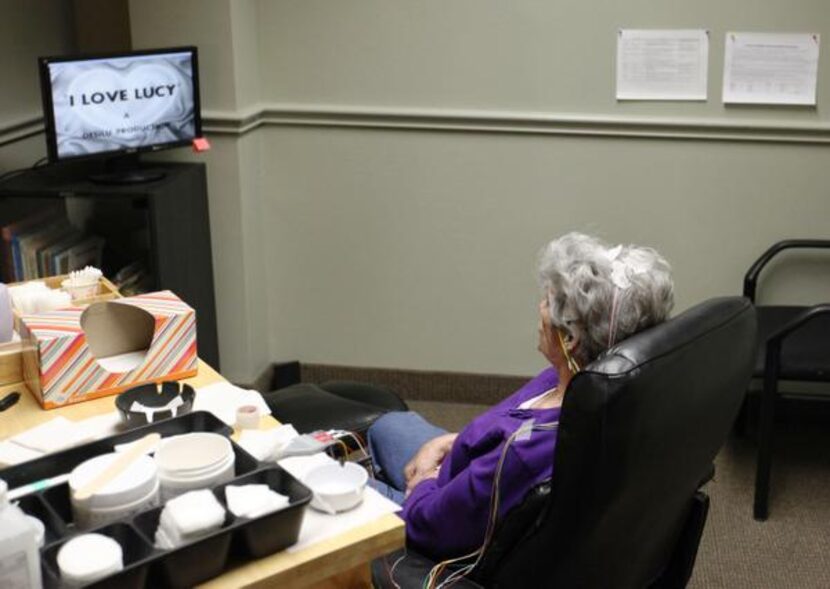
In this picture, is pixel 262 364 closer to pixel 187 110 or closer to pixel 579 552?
pixel 187 110

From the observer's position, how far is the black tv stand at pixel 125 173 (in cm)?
307

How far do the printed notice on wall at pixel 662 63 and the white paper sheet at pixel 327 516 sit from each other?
2.03 metres

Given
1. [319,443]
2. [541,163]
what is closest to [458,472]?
[319,443]

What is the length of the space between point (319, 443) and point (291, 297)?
6.57 ft

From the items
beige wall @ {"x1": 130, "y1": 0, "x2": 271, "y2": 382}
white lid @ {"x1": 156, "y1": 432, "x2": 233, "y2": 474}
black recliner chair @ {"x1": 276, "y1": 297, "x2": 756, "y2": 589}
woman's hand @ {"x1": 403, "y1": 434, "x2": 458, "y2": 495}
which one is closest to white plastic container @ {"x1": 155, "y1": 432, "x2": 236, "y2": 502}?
white lid @ {"x1": 156, "y1": 432, "x2": 233, "y2": 474}

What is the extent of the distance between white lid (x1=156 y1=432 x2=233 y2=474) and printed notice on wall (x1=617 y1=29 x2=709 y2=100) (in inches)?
83.4

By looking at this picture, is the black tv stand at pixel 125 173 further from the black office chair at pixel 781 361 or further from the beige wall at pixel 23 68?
the black office chair at pixel 781 361

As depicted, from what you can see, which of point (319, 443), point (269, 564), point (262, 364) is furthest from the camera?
point (262, 364)

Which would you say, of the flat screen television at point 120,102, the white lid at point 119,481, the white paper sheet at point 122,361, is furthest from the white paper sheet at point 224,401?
the flat screen television at point 120,102

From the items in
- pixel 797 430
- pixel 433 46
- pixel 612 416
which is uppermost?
pixel 433 46

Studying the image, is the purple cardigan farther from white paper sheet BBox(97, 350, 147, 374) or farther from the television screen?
the television screen

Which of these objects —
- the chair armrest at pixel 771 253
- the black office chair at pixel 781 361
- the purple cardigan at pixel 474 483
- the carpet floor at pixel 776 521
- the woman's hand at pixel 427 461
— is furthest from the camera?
the chair armrest at pixel 771 253

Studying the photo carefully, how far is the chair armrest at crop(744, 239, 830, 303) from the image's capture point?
3203 millimetres

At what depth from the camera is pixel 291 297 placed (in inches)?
145
